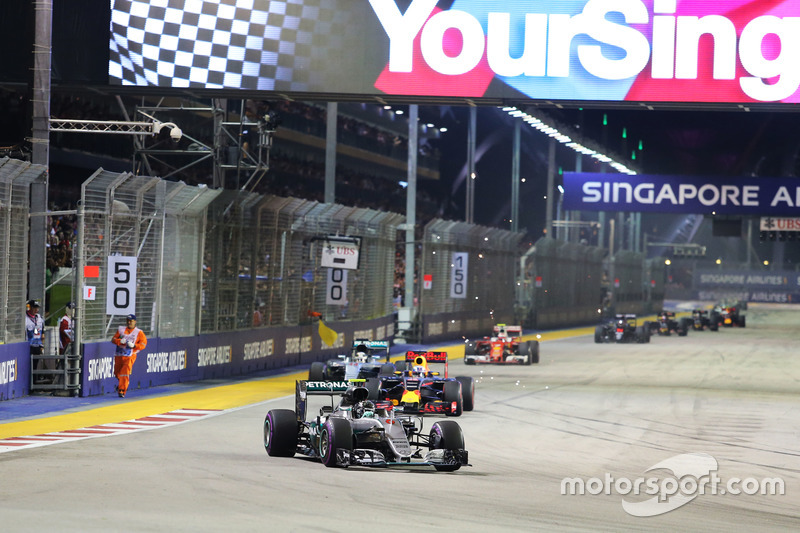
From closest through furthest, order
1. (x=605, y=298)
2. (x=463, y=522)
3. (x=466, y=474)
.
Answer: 1. (x=463, y=522)
2. (x=466, y=474)
3. (x=605, y=298)

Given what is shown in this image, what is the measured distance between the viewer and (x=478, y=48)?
23.5 meters

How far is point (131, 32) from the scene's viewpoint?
78.8ft

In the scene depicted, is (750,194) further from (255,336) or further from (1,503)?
(1,503)

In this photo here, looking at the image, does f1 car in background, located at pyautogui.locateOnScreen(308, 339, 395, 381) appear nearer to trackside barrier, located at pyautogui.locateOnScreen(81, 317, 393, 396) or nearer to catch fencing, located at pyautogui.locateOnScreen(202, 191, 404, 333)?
trackside barrier, located at pyautogui.locateOnScreen(81, 317, 393, 396)

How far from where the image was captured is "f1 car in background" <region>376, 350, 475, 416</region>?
54.1 feet

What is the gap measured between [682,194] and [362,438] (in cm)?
2442

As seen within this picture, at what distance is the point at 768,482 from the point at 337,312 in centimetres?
2056

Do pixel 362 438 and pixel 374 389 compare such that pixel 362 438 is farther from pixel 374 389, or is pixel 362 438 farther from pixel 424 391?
pixel 424 391

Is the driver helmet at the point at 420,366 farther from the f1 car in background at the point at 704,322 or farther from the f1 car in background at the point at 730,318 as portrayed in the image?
the f1 car in background at the point at 730,318

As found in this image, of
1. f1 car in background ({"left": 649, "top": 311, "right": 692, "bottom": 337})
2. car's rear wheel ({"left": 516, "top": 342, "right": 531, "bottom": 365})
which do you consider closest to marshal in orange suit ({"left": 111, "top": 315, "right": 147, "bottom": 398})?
car's rear wheel ({"left": 516, "top": 342, "right": 531, "bottom": 365})

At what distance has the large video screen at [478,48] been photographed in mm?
23297

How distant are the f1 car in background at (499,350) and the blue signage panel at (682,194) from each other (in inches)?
294

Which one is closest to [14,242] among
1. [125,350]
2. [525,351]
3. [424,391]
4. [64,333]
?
[125,350]

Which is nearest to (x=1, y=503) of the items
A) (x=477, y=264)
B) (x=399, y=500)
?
(x=399, y=500)
